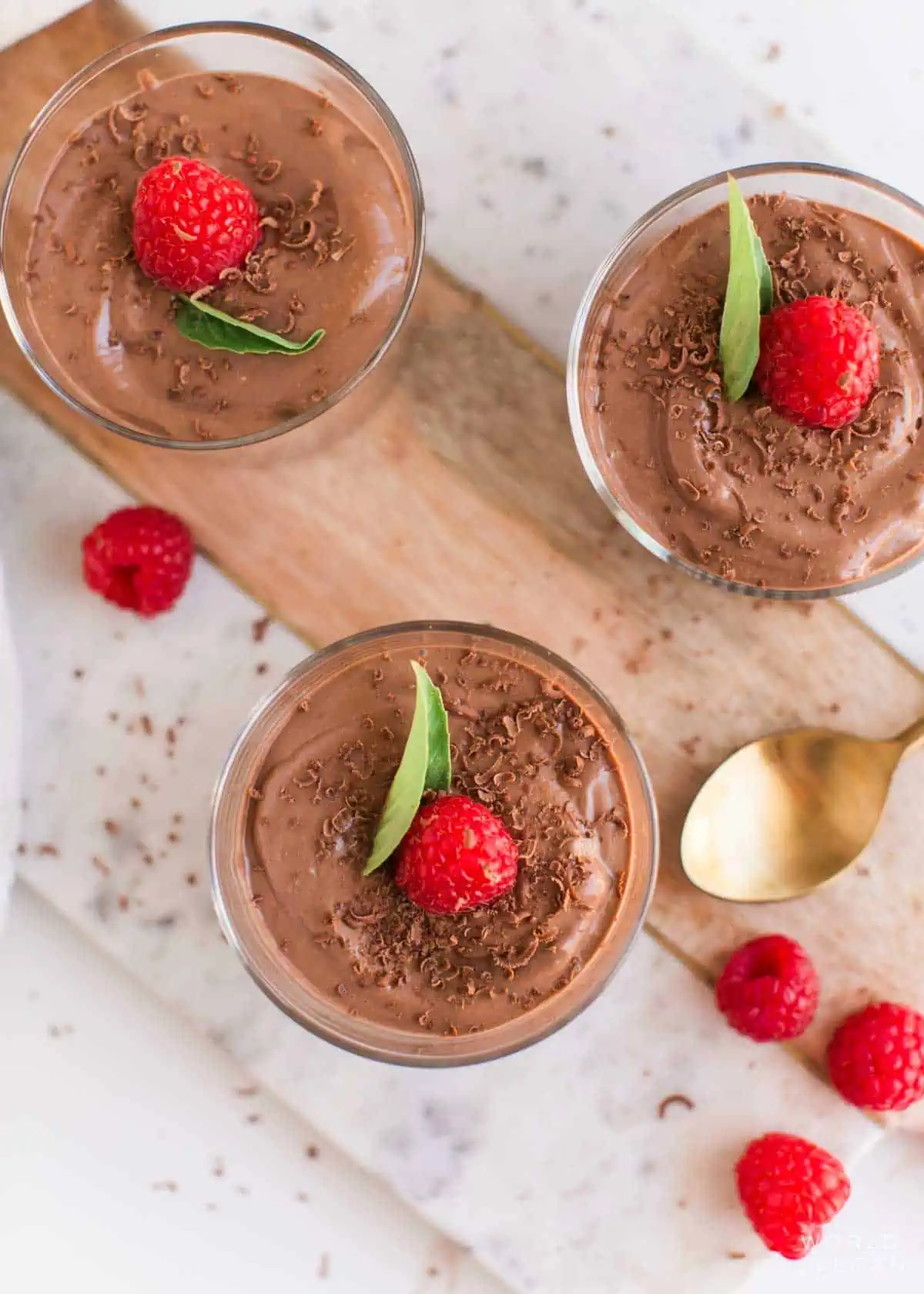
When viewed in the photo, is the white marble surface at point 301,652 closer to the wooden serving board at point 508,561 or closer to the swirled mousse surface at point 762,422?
the wooden serving board at point 508,561

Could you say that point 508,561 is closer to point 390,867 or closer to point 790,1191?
point 390,867

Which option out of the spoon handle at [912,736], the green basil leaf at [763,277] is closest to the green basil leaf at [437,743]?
the green basil leaf at [763,277]

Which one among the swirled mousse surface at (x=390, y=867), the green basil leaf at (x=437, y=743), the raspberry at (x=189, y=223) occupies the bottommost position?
the swirled mousse surface at (x=390, y=867)

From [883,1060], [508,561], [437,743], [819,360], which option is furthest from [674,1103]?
[819,360]

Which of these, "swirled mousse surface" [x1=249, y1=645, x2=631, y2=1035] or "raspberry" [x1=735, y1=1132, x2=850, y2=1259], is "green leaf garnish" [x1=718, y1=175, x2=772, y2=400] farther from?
"raspberry" [x1=735, y1=1132, x2=850, y2=1259]

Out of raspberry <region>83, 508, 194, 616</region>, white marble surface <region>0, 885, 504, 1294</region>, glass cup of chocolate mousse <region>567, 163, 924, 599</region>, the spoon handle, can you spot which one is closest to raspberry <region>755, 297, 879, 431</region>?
glass cup of chocolate mousse <region>567, 163, 924, 599</region>

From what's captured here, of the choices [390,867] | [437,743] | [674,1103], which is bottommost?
[674,1103]
